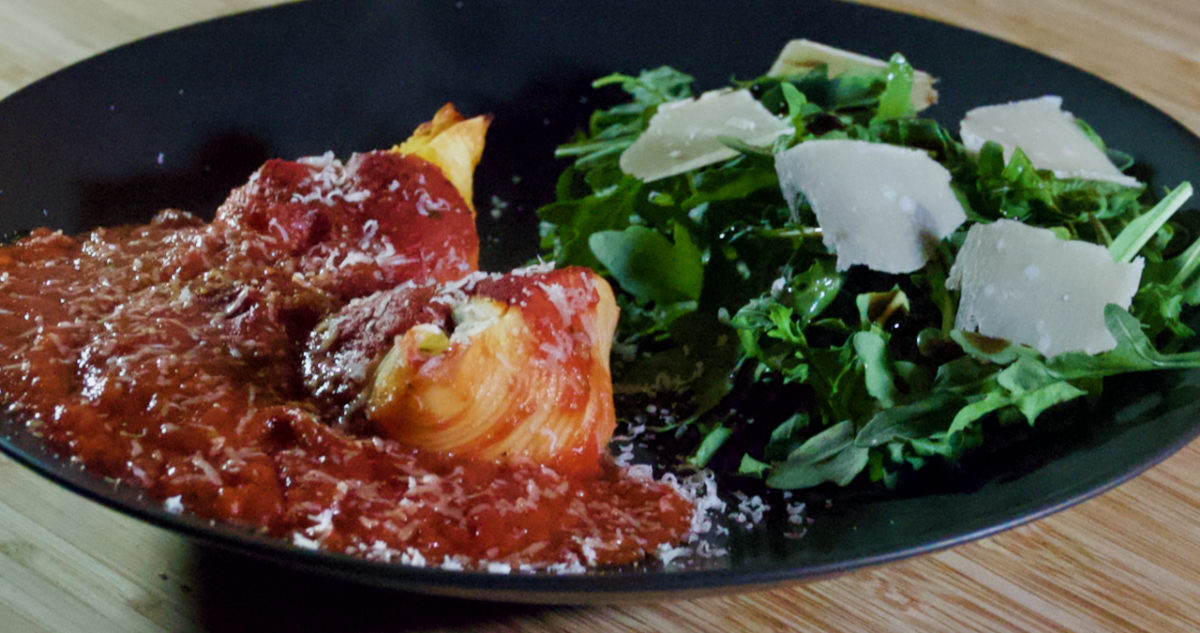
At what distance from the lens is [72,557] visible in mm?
1244

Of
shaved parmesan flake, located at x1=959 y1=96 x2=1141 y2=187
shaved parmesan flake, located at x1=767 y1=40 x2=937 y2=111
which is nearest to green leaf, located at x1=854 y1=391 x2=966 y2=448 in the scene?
shaved parmesan flake, located at x1=959 y1=96 x2=1141 y2=187

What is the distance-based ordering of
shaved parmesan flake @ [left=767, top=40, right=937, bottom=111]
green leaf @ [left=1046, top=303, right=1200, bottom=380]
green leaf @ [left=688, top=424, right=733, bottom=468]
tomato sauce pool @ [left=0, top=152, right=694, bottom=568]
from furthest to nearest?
shaved parmesan flake @ [left=767, top=40, right=937, bottom=111], green leaf @ [left=688, top=424, right=733, bottom=468], green leaf @ [left=1046, top=303, right=1200, bottom=380], tomato sauce pool @ [left=0, top=152, right=694, bottom=568]

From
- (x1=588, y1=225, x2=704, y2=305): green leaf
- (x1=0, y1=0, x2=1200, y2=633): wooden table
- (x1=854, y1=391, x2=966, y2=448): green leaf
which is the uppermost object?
(x1=854, y1=391, x2=966, y2=448): green leaf

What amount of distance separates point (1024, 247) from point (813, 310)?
292 millimetres

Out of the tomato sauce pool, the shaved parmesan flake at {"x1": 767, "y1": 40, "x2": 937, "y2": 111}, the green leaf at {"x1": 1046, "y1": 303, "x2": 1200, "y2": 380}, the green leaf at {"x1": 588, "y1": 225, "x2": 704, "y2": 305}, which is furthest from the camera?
the shaved parmesan flake at {"x1": 767, "y1": 40, "x2": 937, "y2": 111}

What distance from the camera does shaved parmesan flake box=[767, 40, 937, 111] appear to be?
184 centimetres

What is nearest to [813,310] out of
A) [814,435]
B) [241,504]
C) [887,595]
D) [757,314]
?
[757,314]

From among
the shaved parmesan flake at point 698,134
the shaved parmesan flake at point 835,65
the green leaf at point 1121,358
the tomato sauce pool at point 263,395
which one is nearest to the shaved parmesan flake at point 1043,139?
the shaved parmesan flake at point 835,65

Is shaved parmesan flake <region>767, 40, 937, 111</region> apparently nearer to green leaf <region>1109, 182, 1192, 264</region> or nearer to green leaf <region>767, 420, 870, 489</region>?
green leaf <region>1109, 182, 1192, 264</region>

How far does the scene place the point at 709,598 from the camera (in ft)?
3.98

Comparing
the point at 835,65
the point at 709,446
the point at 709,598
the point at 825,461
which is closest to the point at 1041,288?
the point at 825,461

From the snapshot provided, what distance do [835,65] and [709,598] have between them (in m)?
1.12

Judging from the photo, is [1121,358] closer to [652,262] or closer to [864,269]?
[864,269]

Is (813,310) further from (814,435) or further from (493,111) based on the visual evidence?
(493,111)
